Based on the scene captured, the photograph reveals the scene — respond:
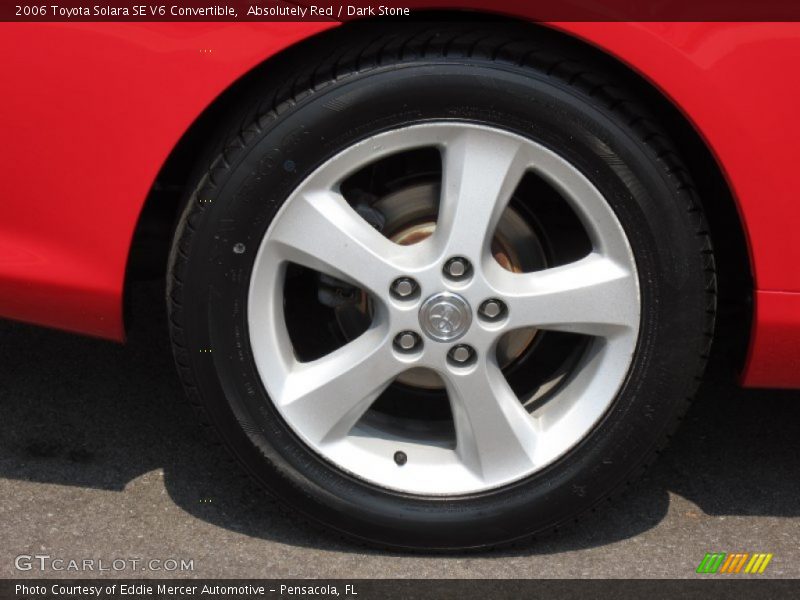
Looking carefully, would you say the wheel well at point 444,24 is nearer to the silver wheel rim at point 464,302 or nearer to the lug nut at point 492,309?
the silver wheel rim at point 464,302

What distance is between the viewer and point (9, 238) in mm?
2178

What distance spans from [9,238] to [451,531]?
37.7 inches

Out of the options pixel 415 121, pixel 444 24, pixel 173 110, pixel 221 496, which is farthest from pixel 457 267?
pixel 221 496

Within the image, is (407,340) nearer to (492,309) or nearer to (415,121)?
(492,309)

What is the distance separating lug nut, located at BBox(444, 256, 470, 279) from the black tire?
0.81 feet

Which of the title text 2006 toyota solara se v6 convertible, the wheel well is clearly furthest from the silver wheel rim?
the wheel well

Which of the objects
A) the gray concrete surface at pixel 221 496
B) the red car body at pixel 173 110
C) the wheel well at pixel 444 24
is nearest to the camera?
the red car body at pixel 173 110

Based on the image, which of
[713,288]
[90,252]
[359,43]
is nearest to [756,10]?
[713,288]

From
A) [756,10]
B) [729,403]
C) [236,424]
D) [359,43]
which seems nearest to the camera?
[756,10]

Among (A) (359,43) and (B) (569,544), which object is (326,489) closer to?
(B) (569,544)

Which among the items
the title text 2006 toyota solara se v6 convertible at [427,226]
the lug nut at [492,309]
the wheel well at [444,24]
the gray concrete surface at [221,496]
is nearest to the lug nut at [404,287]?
the title text 2006 toyota solara se v6 convertible at [427,226]

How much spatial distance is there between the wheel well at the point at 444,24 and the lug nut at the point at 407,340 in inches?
18.0

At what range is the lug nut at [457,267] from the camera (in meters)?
2.16

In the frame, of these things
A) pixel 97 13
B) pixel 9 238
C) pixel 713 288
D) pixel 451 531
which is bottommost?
pixel 451 531
